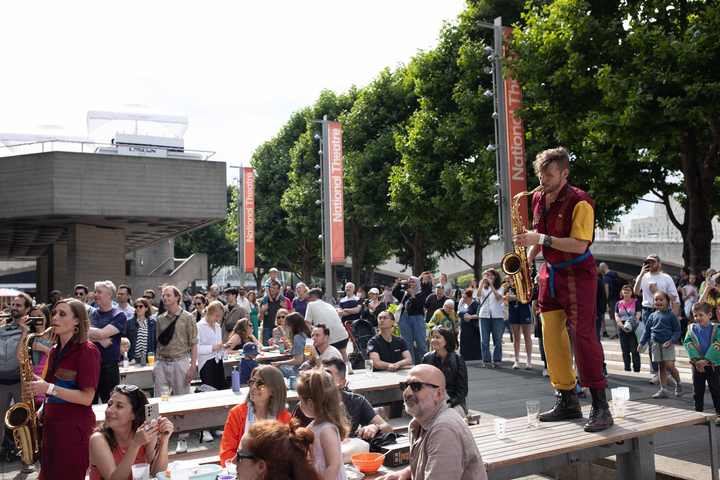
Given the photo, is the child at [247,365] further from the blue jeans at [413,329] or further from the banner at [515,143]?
the banner at [515,143]

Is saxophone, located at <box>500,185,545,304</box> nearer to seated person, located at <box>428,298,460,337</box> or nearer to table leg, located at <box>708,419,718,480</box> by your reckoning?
table leg, located at <box>708,419,718,480</box>

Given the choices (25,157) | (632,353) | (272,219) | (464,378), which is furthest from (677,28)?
(272,219)

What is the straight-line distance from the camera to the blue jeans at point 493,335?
42.0 feet

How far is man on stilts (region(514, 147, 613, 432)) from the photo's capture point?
14.6 feet

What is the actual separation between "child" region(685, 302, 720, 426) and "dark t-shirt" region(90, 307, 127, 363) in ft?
23.4

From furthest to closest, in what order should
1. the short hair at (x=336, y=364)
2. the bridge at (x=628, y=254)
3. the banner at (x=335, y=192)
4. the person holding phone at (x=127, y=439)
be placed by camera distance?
the bridge at (x=628, y=254)
the banner at (x=335, y=192)
the short hair at (x=336, y=364)
the person holding phone at (x=127, y=439)

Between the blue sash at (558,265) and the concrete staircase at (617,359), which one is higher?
the blue sash at (558,265)

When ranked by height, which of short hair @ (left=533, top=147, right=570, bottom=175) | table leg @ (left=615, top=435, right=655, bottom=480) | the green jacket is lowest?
table leg @ (left=615, top=435, right=655, bottom=480)

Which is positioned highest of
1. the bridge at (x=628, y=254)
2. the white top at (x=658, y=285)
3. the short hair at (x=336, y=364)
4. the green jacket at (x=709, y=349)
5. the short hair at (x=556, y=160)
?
the bridge at (x=628, y=254)

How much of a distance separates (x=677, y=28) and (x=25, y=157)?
741 inches

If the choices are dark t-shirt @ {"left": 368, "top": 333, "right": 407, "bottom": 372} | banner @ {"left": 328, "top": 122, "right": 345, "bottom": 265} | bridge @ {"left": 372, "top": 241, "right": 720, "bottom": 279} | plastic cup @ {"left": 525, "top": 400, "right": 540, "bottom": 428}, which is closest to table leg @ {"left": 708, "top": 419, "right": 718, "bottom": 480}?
plastic cup @ {"left": 525, "top": 400, "right": 540, "bottom": 428}

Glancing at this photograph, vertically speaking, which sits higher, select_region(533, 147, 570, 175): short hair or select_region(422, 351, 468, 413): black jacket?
select_region(533, 147, 570, 175): short hair

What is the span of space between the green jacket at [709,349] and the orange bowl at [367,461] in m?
4.99


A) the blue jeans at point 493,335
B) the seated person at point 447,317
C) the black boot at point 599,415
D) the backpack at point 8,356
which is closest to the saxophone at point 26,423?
the backpack at point 8,356
